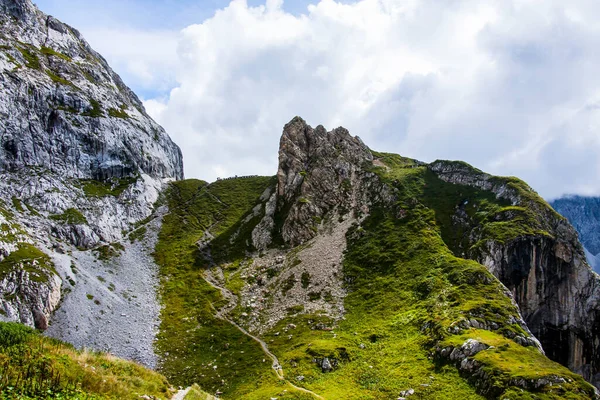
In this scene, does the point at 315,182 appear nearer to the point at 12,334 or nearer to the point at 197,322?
the point at 197,322

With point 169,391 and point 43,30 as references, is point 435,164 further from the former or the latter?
point 43,30

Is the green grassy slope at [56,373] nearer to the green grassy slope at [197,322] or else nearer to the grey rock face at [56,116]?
the green grassy slope at [197,322]

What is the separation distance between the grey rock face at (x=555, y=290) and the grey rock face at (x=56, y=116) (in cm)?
13860

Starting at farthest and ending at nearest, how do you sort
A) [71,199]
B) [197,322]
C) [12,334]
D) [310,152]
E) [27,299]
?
[310,152], [71,199], [197,322], [27,299], [12,334]

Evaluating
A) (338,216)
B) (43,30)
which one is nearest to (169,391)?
(338,216)

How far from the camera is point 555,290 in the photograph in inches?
3979

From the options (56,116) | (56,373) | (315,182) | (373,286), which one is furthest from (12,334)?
(56,116)

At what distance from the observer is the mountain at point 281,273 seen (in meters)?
57.7

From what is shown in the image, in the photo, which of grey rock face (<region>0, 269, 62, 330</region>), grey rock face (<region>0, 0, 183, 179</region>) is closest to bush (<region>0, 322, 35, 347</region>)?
grey rock face (<region>0, 269, 62, 330</region>)

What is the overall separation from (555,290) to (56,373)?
112297mm

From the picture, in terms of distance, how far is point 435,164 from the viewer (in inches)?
5861

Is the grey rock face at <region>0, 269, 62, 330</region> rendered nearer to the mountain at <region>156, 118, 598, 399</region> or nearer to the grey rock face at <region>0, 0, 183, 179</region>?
the mountain at <region>156, 118, 598, 399</region>

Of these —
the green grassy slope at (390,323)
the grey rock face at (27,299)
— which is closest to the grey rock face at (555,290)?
the green grassy slope at (390,323)

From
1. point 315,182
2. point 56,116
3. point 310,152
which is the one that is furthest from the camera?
point 310,152
